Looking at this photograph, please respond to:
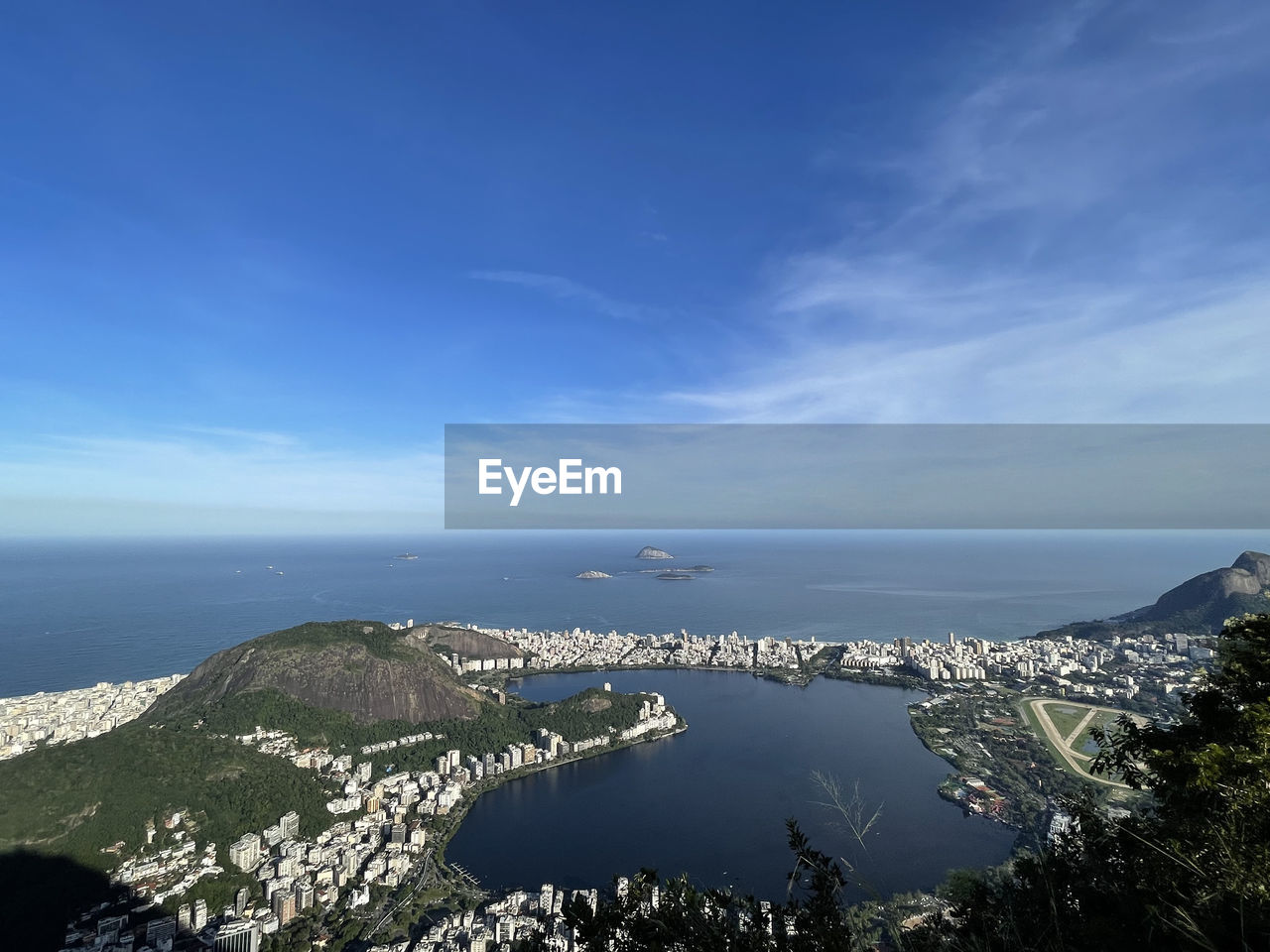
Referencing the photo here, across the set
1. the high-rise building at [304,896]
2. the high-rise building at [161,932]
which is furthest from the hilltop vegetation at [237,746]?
the high-rise building at [304,896]

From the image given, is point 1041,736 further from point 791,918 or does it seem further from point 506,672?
point 506,672

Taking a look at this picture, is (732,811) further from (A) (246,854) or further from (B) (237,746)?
(B) (237,746)

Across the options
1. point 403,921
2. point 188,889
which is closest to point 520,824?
point 403,921

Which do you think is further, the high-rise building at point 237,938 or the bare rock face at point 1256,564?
the bare rock face at point 1256,564

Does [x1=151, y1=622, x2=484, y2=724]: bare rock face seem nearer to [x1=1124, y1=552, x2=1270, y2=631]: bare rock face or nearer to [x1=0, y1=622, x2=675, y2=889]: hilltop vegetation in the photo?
[x1=0, y1=622, x2=675, y2=889]: hilltop vegetation

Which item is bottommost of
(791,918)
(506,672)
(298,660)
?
(506,672)

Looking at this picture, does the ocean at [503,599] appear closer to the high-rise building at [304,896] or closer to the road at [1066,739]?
the road at [1066,739]
